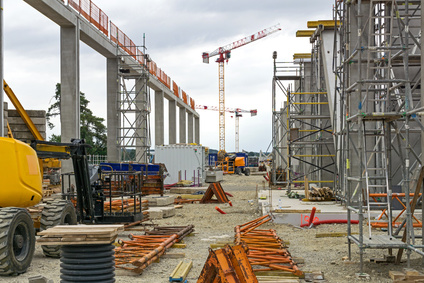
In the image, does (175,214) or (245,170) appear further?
(245,170)

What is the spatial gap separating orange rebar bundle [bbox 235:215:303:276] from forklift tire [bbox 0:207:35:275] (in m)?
4.13

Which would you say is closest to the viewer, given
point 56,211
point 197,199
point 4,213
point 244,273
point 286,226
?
point 244,273

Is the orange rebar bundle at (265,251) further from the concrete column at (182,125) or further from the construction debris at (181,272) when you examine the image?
the concrete column at (182,125)

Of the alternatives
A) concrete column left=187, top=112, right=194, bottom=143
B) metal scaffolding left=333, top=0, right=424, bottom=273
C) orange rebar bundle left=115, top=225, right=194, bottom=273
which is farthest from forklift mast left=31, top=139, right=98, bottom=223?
concrete column left=187, top=112, right=194, bottom=143

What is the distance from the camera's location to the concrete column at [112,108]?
1366 inches

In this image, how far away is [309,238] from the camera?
47.2ft

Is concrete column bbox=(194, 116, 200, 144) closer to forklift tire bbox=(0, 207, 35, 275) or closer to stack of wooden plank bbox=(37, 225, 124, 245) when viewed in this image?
forklift tire bbox=(0, 207, 35, 275)

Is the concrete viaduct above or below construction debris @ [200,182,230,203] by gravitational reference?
above

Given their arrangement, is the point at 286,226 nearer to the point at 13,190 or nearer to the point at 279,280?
the point at 279,280

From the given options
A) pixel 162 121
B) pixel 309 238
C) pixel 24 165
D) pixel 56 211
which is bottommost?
pixel 309 238

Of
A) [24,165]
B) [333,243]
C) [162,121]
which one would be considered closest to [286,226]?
[333,243]

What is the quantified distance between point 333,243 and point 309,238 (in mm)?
1211

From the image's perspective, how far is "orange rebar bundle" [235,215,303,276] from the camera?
32.9ft

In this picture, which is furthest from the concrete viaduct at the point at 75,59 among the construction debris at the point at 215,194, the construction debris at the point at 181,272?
the construction debris at the point at 181,272
